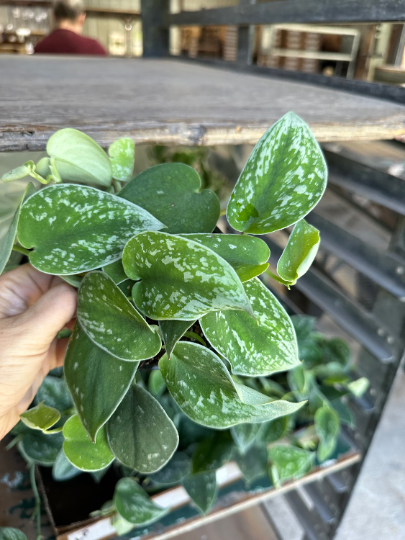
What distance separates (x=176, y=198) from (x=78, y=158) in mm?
83

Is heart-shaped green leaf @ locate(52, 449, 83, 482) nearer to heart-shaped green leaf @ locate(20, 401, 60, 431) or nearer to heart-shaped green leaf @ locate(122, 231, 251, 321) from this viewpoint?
heart-shaped green leaf @ locate(20, 401, 60, 431)

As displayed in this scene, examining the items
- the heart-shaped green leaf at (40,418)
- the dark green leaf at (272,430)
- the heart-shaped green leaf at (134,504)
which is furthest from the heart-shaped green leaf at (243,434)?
the heart-shaped green leaf at (40,418)

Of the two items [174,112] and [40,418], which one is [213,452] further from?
[174,112]

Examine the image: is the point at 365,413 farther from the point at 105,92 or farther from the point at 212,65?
the point at 212,65

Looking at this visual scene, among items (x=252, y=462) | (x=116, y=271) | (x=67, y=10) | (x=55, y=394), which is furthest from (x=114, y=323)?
(x=67, y=10)

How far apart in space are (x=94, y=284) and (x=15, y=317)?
4.6 inches

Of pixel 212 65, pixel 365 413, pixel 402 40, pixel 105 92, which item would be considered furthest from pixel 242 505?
pixel 212 65

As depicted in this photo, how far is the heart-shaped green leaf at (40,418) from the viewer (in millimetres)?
362

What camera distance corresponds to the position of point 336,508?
788 millimetres

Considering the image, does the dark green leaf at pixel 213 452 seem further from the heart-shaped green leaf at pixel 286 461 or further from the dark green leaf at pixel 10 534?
the dark green leaf at pixel 10 534

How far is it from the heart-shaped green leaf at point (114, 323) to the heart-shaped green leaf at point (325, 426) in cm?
44

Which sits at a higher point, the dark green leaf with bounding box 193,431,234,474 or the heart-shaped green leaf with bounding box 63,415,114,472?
the heart-shaped green leaf with bounding box 63,415,114,472

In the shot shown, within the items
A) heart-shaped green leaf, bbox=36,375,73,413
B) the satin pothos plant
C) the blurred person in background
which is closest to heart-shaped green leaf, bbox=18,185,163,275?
the satin pothos plant

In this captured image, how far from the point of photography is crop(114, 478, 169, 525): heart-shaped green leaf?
52 centimetres
